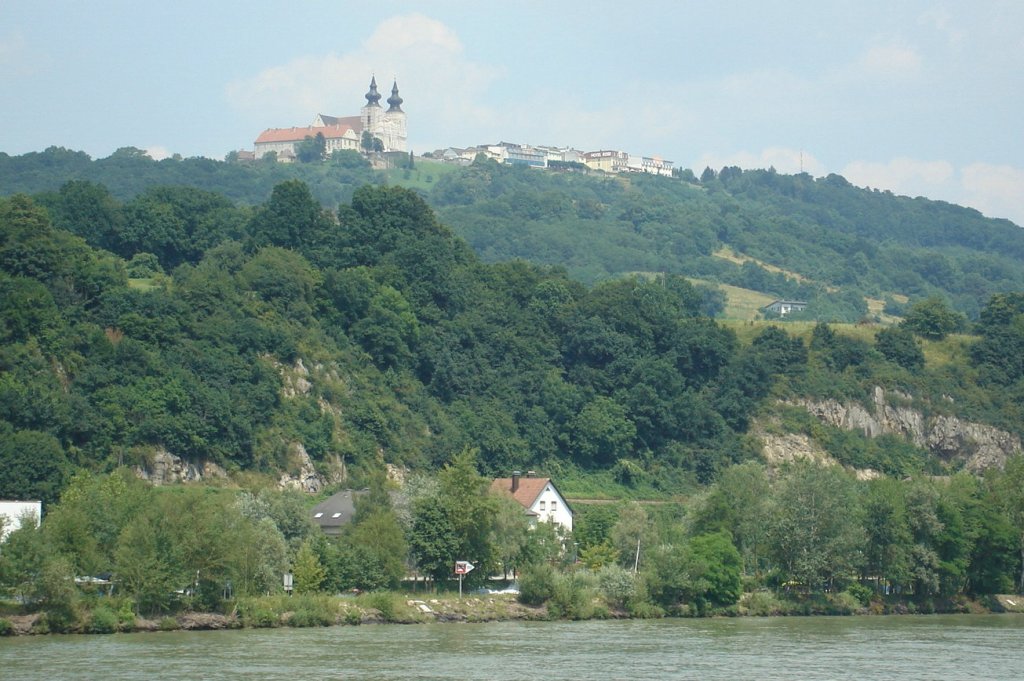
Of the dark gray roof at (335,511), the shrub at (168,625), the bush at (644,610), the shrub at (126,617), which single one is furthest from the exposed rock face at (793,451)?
the shrub at (126,617)

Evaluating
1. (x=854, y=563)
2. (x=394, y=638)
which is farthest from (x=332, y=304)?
(x=394, y=638)

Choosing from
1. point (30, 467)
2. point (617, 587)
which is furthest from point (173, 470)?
point (617, 587)

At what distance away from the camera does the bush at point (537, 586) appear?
66.5 m

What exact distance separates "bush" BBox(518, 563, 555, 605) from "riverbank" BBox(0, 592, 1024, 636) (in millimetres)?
385

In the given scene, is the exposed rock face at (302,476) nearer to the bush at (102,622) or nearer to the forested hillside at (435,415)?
the forested hillside at (435,415)

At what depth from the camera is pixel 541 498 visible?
88.7 m

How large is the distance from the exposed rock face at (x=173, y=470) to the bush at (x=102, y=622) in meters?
23.9

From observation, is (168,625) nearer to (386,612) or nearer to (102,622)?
(102,622)

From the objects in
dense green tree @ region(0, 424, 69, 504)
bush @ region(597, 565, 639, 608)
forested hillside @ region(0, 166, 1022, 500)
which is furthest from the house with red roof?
dense green tree @ region(0, 424, 69, 504)

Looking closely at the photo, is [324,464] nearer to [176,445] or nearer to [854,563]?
[176,445]

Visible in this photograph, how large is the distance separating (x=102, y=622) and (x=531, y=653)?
14719 millimetres

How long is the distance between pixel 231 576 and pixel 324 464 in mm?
30085

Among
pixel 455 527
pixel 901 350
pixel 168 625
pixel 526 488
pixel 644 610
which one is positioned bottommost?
pixel 644 610

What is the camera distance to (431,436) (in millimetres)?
97312
